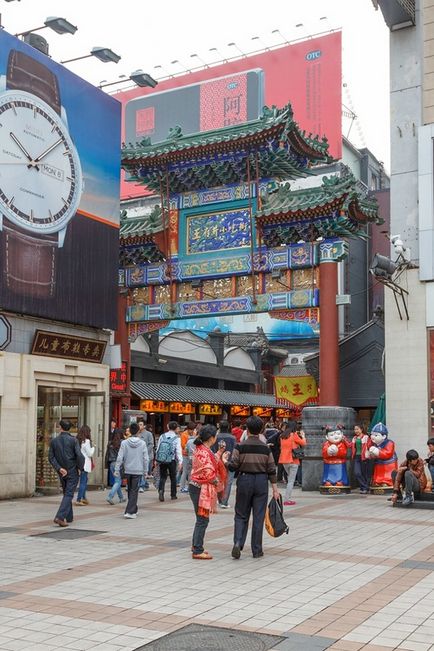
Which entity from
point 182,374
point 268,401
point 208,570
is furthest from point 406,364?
point 268,401

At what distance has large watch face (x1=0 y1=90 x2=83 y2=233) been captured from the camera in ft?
55.6

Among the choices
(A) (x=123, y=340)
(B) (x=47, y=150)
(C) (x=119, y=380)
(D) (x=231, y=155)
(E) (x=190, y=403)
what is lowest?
(E) (x=190, y=403)

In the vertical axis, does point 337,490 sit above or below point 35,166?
below

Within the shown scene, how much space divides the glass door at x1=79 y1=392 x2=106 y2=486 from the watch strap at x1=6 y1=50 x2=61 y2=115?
23.2 feet

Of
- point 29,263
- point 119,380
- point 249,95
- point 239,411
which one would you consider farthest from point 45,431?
point 249,95

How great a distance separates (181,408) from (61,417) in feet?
59.9

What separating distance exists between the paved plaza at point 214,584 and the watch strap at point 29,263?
615 centimetres

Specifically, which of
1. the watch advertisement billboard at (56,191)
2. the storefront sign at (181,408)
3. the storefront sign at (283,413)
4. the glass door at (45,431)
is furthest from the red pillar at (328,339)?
the storefront sign at (283,413)

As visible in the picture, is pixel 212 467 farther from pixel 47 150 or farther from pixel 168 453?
pixel 47 150

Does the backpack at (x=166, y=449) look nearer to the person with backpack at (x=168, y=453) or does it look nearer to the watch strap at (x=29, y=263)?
the person with backpack at (x=168, y=453)

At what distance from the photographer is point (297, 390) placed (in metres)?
26.1

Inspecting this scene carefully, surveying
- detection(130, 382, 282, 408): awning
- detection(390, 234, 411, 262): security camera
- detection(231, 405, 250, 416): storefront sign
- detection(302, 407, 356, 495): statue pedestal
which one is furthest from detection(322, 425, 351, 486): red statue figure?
detection(231, 405, 250, 416): storefront sign

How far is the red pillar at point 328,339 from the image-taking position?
1970 cm

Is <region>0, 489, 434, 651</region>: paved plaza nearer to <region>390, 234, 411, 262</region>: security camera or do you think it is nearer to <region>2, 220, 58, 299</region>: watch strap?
<region>2, 220, 58, 299</region>: watch strap
